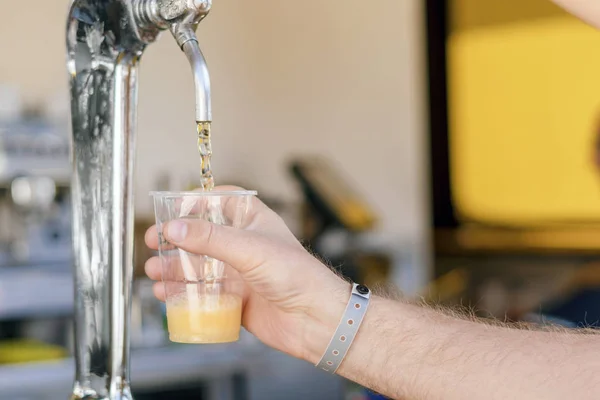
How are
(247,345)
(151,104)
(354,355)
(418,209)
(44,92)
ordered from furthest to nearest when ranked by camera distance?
(418,209) < (151,104) < (44,92) < (247,345) < (354,355)

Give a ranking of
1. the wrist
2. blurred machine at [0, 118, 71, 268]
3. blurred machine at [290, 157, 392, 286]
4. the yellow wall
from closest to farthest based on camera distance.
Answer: the wrist → blurred machine at [0, 118, 71, 268] → blurred machine at [290, 157, 392, 286] → the yellow wall

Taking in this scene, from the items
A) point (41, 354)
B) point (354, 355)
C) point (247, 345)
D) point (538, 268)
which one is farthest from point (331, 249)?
point (354, 355)

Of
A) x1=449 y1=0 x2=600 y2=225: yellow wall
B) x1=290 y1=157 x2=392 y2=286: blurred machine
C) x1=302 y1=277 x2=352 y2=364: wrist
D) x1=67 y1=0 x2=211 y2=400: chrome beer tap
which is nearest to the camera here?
x1=67 y1=0 x2=211 y2=400: chrome beer tap

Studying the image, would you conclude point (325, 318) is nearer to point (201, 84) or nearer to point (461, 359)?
point (461, 359)

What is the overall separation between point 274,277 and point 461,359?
213 millimetres

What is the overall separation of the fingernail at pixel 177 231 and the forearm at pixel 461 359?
23 centimetres

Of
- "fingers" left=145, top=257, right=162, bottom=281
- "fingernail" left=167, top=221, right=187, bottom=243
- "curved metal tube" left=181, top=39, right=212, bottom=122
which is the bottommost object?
"fingers" left=145, top=257, right=162, bottom=281

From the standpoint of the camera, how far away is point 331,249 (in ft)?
13.1

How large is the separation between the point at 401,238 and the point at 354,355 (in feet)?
11.9

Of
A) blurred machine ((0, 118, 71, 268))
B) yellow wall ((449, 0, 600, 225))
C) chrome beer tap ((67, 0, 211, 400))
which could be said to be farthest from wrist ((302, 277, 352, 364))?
yellow wall ((449, 0, 600, 225))

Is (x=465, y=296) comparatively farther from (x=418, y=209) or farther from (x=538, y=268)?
(x=418, y=209)

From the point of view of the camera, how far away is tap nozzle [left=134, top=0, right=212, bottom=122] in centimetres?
71

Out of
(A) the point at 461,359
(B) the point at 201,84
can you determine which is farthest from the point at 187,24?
(A) the point at 461,359

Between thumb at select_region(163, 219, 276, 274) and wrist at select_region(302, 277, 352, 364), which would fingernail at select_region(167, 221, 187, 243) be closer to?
thumb at select_region(163, 219, 276, 274)
